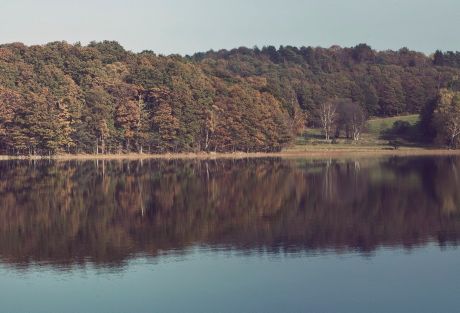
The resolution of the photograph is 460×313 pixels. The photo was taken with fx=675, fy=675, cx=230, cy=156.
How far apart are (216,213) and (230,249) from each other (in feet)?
31.0

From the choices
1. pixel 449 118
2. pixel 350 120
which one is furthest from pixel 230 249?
pixel 350 120

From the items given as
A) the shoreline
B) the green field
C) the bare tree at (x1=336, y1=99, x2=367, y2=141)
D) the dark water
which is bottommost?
the dark water

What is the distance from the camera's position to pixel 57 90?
9056 cm

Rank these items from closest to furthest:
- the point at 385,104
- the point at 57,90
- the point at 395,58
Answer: the point at 57,90
the point at 385,104
the point at 395,58

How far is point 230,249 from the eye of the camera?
23.7 meters

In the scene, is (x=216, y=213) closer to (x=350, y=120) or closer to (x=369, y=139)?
(x=369, y=139)

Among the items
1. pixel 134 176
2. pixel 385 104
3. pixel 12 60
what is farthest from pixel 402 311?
pixel 385 104

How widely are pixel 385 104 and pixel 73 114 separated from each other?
258 ft

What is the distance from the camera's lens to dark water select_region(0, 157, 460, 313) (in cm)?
1736

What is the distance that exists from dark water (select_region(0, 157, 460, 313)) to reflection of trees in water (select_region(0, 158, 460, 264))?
0.10 meters

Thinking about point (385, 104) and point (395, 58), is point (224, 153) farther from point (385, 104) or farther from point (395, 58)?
point (395, 58)

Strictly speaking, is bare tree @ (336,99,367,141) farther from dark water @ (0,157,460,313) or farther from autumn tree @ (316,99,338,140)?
dark water @ (0,157,460,313)

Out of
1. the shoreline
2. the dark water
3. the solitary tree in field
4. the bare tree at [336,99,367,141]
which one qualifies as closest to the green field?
the bare tree at [336,99,367,141]

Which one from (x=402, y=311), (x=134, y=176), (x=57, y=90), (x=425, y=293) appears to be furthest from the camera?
(x=57, y=90)
